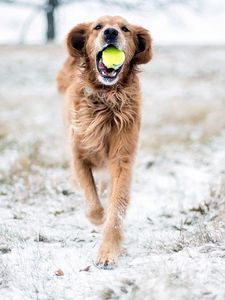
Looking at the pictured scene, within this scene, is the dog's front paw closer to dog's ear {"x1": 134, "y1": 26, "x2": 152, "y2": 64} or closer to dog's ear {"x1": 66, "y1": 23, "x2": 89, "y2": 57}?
dog's ear {"x1": 134, "y1": 26, "x2": 152, "y2": 64}

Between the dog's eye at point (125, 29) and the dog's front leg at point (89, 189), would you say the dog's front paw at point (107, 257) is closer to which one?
the dog's front leg at point (89, 189)

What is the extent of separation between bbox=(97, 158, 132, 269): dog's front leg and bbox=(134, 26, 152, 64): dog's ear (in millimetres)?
1066

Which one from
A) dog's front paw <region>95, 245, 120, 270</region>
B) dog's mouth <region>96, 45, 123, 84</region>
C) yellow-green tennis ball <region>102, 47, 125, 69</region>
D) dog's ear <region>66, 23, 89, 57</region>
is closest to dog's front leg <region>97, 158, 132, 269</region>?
dog's front paw <region>95, 245, 120, 270</region>

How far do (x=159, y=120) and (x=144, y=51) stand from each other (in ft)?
21.0

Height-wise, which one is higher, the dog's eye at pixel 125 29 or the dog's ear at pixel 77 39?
the dog's eye at pixel 125 29

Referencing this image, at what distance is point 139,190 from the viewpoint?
6.87m

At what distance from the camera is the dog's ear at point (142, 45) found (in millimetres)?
5281

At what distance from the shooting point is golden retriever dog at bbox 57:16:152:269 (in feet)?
16.0

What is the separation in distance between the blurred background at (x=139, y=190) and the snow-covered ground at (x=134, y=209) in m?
0.01

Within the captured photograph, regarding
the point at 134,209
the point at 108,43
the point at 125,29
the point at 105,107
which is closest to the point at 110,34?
the point at 108,43

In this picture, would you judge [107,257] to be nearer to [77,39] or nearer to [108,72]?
[108,72]

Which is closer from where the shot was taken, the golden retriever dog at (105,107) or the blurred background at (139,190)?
the blurred background at (139,190)

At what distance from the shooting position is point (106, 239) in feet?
14.2

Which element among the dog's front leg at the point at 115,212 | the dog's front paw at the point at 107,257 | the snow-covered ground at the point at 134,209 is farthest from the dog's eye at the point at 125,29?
the dog's front paw at the point at 107,257
